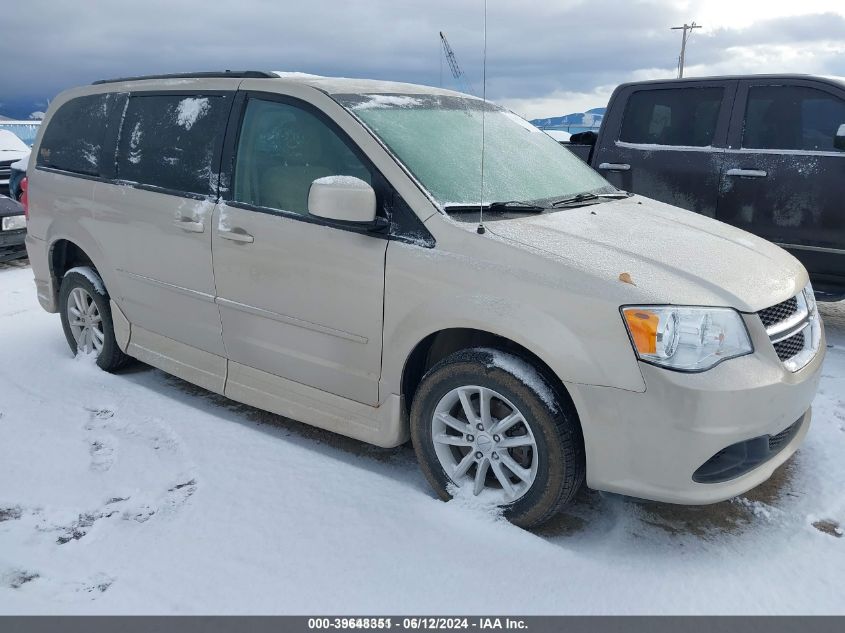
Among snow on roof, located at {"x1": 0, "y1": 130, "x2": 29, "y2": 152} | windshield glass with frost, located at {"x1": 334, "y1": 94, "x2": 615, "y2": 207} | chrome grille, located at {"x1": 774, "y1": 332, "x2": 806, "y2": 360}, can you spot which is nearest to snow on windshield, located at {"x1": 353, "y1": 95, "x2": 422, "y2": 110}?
windshield glass with frost, located at {"x1": 334, "y1": 94, "x2": 615, "y2": 207}

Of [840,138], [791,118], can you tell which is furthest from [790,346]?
[791,118]

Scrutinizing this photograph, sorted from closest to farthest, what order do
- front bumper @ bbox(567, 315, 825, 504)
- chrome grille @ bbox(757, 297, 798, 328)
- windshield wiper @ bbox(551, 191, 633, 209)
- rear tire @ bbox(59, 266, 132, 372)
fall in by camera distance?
front bumper @ bbox(567, 315, 825, 504), chrome grille @ bbox(757, 297, 798, 328), windshield wiper @ bbox(551, 191, 633, 209), rear tire @ bbox(59, 266, 132, 372)

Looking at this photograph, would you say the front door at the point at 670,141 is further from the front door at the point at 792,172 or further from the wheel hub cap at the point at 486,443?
the wheel hub cap at the point at 486,443

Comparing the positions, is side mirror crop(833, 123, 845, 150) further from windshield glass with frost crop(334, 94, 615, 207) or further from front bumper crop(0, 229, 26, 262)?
front bumper crop(0, 229, 26, 262)

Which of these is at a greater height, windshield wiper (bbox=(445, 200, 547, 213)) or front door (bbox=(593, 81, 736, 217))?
front door (bbox=(593, 81, 736, 217))

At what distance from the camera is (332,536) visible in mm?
2883

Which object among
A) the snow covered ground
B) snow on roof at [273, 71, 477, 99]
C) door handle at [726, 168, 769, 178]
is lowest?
the snow covered ground

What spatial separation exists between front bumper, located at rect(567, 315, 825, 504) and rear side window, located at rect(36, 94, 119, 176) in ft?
10.9

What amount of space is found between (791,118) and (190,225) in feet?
14.9

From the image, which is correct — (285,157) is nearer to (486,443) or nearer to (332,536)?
(486,443)

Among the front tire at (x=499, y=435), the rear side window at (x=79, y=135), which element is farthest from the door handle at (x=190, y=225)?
the front tire at (x=499, y=435)

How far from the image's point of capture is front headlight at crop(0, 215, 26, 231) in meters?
8.17

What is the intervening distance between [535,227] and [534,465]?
96 cm

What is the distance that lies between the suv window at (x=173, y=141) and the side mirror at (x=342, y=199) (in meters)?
0.97
